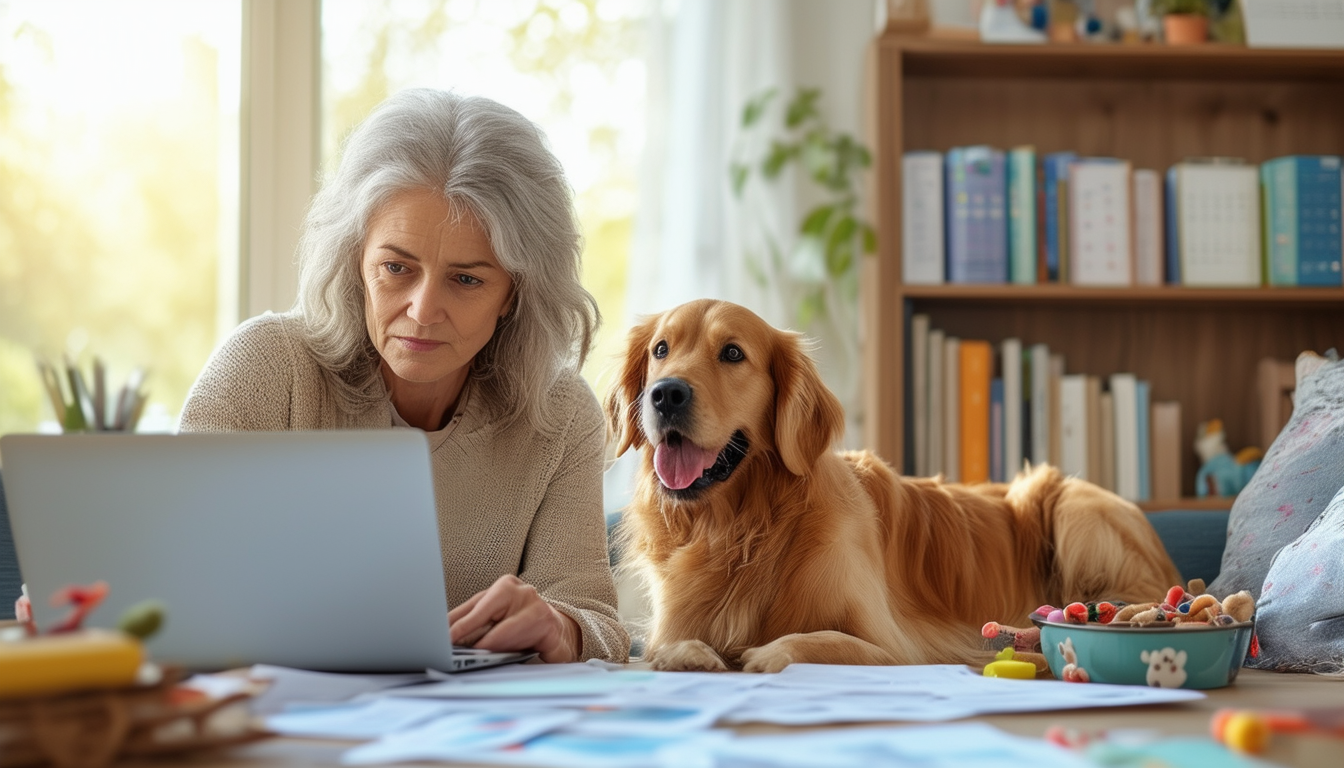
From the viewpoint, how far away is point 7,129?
2.42 m

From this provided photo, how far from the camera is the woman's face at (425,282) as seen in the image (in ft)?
4.93

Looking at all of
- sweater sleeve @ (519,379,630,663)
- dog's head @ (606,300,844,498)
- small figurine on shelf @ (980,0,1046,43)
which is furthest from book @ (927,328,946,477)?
sweater sleeve @ (519,379,630,663)

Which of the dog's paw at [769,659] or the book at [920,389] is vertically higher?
the book at [920,389]

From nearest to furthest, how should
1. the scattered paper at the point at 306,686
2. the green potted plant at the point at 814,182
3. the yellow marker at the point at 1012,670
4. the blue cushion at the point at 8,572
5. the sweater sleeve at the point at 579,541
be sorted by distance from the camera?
the scattered paper at the point at 306,686 → the yellow marker at the point at 1012,670 → the sweater sleeve at the point at 579,541 → the blue cushion at the point at 8,572 → the green potted plant at the point at 814,182

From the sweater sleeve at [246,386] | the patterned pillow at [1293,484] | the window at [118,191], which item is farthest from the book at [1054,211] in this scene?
the window at [118,191]

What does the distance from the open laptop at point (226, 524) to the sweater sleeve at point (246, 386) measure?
51cm

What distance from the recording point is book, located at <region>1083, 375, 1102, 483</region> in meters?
2.86

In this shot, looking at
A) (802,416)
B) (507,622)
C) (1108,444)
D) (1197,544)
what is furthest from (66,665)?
(1108,444)

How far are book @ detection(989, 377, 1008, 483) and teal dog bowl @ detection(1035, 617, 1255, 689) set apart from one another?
1.76 m

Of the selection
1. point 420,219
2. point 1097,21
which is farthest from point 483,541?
point 1097,21

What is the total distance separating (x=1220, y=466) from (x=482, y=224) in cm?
216

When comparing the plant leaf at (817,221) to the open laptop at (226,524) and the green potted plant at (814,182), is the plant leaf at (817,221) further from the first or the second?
the open laptop at (226,524)

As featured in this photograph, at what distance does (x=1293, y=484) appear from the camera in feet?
5.50

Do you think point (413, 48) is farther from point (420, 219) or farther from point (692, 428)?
point (692, 428)
